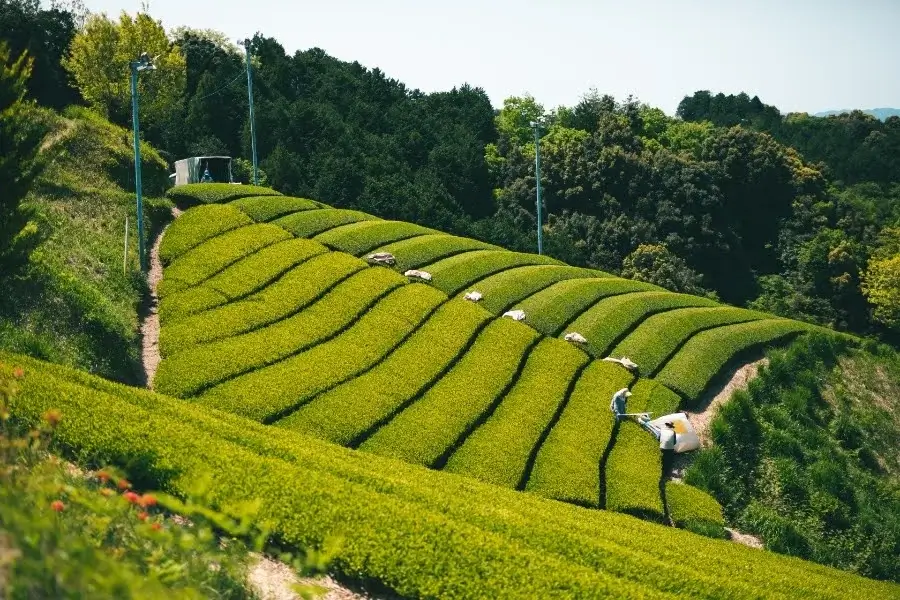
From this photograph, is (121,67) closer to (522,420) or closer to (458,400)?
(458,400)

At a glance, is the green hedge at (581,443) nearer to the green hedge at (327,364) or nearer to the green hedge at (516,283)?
the green hedge at (516,283)

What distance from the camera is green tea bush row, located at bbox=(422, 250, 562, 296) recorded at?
1313 inches

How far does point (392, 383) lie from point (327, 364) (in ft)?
6.98

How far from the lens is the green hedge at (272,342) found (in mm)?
21938

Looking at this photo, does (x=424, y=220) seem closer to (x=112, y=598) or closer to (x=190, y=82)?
(x=190, y=82)

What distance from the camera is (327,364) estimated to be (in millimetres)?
24156

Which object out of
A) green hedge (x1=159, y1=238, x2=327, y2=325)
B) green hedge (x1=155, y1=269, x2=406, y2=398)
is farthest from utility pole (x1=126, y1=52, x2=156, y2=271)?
green hedge (x1=155, y1=269, x2=406, y2=398)

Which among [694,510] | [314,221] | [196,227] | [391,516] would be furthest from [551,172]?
[391,516]

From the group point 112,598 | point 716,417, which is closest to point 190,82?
point 716,417

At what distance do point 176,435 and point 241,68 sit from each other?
5455 centimetres

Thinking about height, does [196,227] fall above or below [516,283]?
above

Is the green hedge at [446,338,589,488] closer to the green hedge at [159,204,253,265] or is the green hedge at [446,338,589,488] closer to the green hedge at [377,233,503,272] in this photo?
the green hedge at [377,233,503,272]

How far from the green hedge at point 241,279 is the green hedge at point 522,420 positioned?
10316 millimetres

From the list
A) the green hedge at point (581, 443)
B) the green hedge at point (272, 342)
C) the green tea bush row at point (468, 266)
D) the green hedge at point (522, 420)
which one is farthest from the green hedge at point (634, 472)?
the green hedge at point (272, 342)
